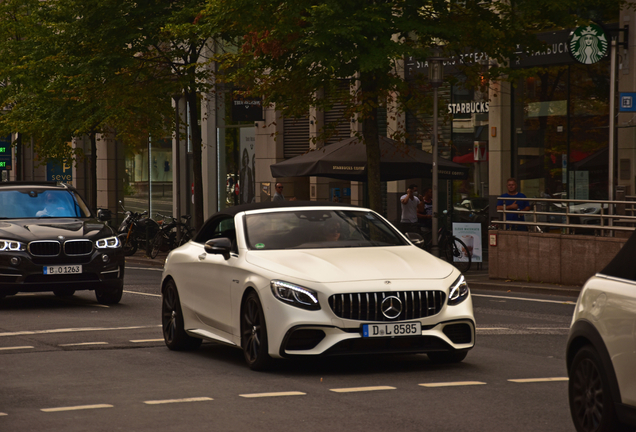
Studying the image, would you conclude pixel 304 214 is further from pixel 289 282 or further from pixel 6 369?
pixel 6 369

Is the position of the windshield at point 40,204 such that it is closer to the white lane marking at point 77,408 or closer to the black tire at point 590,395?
the white lane marking at point 77,408

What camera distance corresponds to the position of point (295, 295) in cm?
894

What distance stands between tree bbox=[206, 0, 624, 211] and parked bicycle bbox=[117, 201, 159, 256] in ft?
24.8

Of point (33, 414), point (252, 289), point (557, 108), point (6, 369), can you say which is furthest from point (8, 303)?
point (557, 108)

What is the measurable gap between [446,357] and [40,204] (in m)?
8.79

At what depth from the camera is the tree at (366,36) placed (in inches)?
792

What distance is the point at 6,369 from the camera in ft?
32.3

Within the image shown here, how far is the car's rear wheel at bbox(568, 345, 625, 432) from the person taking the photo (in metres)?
5.94

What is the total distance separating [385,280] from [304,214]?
1.61 m

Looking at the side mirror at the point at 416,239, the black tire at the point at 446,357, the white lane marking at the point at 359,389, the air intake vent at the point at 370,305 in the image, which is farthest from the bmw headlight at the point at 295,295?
the side mirror at the point at 416,239

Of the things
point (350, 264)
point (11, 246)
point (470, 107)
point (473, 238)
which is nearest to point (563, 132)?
point (470, 107)

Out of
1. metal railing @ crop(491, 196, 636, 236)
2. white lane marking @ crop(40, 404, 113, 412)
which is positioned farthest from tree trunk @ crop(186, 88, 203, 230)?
white lane marking @ crop(40, 404, 113, 412)

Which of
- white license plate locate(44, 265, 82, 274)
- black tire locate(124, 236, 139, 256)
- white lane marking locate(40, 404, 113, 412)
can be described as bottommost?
black tire locate(124, 236, 139, 256)

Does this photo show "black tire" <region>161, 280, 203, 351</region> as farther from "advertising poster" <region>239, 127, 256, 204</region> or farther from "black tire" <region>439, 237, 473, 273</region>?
"advertising poster" <region>239, 127, 256, 204</region>
